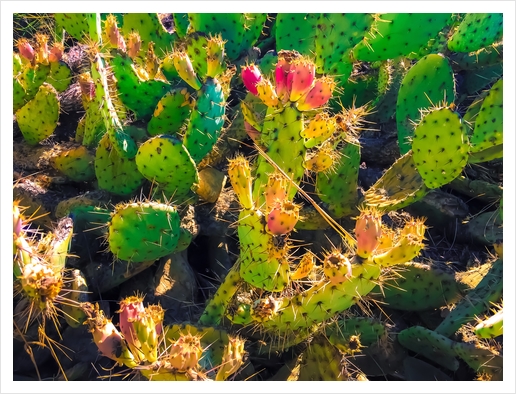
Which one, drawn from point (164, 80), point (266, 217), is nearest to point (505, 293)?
point (266, 217)

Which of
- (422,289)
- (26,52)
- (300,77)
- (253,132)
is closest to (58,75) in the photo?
(26,52)

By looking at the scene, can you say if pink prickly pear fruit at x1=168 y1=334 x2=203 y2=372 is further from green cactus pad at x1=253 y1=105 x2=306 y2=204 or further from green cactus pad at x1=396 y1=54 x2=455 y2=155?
green cactus pad at x1=396 y1=54 x2=455 y2=155

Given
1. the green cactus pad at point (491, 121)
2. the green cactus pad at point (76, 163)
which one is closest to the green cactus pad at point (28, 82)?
the green cactus pad at point (76, 163)

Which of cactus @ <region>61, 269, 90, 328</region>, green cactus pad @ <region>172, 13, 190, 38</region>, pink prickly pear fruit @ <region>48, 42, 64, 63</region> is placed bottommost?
cactus @ <region>61, 269, 90, 328</region>

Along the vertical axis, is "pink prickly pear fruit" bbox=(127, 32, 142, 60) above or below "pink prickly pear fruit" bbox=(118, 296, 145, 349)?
above

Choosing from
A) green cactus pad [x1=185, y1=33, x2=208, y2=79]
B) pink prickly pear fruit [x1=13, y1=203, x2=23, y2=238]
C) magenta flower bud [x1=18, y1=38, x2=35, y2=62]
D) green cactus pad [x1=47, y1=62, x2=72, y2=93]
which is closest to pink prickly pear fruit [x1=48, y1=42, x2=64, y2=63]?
green cactus pad [x1=47, y1=62, x2=72, y2=93]

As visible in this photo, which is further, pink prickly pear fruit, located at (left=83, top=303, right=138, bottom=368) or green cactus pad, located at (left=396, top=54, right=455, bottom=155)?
green cactus pad, located at (left=396, top=54, right=455, bottom=155)
